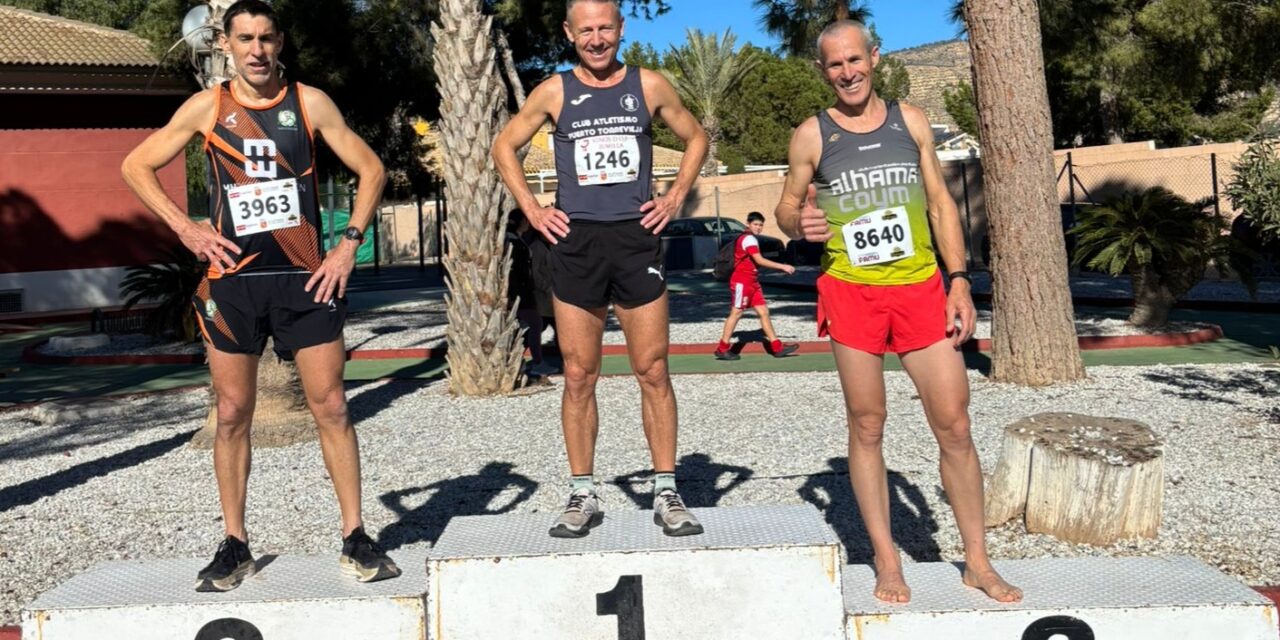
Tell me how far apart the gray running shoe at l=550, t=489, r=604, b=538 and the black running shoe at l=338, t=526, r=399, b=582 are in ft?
1.91

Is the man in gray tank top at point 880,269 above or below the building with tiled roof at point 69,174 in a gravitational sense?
below

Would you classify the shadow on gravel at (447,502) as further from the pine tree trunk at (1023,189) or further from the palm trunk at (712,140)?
the palm trunk at (712,140)

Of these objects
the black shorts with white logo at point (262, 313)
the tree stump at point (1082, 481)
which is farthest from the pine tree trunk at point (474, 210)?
the black shorts with white logo at point (262, 313)

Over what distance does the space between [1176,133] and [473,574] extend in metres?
52.2

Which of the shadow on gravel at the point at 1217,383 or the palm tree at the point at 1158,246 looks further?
the palm tree at the point at 1158,246

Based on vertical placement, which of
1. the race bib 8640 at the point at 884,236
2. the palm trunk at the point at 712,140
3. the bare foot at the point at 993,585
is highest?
the palm trunk at the point at 712,140

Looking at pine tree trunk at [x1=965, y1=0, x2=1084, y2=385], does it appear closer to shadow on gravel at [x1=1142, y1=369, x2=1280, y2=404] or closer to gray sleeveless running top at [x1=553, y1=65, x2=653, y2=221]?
shadow on gravel at [x1=1142, y1=369, x2=1280, y2=404]

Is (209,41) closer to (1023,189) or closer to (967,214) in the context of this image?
(1023,189)

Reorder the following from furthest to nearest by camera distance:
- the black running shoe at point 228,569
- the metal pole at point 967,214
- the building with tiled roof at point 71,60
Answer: the metal pole at point 967,214 → the building with tiled roof at point 71,60 → the black running shoe at point 228,569

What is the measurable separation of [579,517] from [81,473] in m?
5.42

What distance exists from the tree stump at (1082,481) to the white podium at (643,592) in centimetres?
223

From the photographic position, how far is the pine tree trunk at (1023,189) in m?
11.0

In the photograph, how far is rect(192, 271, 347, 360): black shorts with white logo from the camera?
4875 mm

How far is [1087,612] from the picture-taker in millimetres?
4277
